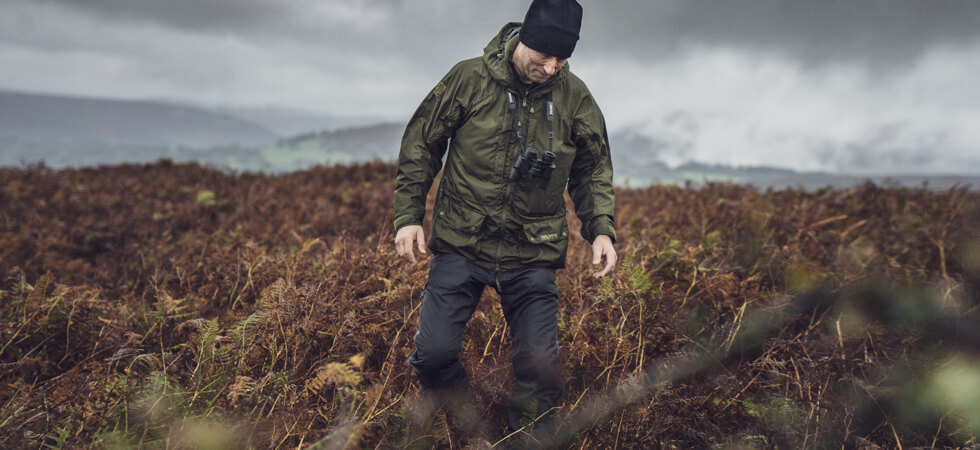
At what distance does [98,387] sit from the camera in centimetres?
272

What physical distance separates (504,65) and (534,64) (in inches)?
8.2

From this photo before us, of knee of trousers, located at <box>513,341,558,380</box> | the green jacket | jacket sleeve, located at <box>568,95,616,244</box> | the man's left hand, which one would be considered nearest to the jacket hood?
the green jacket

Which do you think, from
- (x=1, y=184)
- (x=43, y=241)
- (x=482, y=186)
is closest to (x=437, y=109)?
(x=482, y=186)

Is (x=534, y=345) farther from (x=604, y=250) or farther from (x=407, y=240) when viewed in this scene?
(x=407, y=240)

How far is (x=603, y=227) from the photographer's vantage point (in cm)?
277

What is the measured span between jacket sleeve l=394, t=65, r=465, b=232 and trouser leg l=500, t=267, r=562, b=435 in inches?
27.6

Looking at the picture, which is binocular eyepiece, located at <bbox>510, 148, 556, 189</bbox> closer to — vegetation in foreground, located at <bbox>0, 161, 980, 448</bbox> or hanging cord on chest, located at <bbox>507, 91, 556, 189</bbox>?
hanging cord on chest, located at <bbox>507, 91, 556, 189</bbox>

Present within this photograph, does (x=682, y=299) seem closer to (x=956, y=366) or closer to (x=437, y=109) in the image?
(x=956, y=366)

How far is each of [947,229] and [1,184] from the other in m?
16.2

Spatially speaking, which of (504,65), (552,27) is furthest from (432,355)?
(552,27)

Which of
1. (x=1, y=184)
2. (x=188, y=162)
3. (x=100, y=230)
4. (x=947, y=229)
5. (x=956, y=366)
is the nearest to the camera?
(x=956, y=366)

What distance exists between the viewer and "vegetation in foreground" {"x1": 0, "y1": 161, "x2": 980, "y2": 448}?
104 inches

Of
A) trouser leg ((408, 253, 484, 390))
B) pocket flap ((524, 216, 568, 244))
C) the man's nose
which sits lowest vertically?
trouser leg ((408, 253, 484, 390))

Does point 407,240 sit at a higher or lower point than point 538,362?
higher
